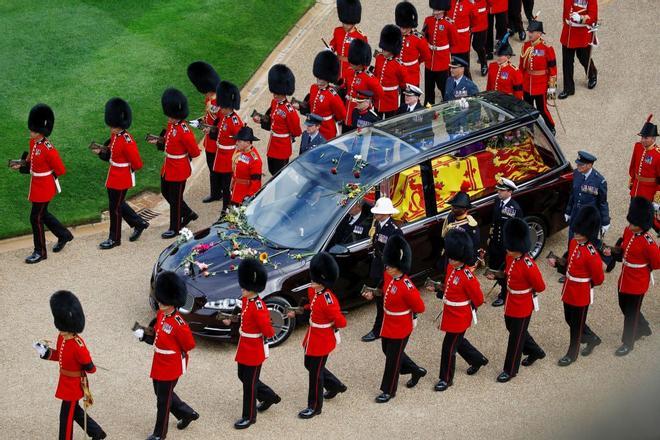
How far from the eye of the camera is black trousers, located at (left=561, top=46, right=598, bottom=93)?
18016mm

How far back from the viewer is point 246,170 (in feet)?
47.7

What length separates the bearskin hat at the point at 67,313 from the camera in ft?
35.8

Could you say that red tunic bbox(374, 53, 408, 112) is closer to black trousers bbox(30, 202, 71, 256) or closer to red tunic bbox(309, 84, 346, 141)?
red tunic bbox(309, 84, 346, 141)

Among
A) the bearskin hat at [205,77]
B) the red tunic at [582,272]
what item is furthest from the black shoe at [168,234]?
the red tunic at [582,272]

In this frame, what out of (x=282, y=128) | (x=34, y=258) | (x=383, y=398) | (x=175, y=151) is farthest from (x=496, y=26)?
(x=383, y=398)

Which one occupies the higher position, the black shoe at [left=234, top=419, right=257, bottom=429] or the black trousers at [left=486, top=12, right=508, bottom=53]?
the black trousers at [left=486, top=12, right=508, bottom=53]

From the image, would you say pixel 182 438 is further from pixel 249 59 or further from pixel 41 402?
pixel 249 59

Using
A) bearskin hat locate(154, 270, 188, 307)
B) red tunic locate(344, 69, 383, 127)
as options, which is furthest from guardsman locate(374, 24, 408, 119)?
bearskin hat locate(154, 270, 188, 307)

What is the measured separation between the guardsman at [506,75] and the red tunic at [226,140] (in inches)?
134

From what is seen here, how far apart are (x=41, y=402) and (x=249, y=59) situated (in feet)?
28.3

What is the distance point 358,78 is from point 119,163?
3365 millimetres

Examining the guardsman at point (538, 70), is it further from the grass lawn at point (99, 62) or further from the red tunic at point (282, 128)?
the grass lawn at point (99, 62)

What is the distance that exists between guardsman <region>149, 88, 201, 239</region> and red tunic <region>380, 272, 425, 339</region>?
13.9ft

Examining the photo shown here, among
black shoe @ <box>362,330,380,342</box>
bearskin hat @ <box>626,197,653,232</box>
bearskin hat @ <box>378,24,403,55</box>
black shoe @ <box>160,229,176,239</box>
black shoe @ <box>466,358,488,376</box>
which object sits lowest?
black shoe @ <box>160,229,176,239</box>
